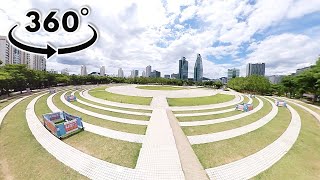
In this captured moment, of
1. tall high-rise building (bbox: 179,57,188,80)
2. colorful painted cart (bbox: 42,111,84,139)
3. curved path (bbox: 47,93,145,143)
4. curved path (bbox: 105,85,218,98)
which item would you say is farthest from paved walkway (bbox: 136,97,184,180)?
tall high-rise building (bbox: 179,57,188,80)

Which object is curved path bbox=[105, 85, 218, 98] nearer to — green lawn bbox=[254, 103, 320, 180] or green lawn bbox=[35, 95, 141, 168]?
green lawn bbox=[35, 95, 141, 168]

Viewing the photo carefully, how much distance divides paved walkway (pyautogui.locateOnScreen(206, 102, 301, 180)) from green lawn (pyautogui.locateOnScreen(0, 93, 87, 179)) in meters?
6.90

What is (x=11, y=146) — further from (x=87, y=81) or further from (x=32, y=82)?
(x=87, y=81)

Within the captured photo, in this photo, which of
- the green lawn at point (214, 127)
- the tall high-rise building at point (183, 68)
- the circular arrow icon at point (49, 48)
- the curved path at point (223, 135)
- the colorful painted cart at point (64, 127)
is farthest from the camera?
the tall high-rise building at point (183, 68)

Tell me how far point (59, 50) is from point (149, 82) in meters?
79.6

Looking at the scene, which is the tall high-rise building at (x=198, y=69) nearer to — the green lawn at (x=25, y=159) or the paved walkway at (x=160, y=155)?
the paved walkway at (x=160, y=155)

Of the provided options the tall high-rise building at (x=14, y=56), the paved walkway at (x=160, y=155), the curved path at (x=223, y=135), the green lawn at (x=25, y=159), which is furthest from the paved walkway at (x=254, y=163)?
the tall high-rise building at (x=14, y=56)

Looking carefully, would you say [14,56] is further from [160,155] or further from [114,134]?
Answer: [160,155]

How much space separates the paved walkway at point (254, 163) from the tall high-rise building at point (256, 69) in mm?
137356

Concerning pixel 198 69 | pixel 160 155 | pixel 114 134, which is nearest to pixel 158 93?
pixel 114 134

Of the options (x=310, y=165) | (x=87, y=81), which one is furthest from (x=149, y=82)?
(x=310, y=165)

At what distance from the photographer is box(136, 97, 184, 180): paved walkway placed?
353 inches

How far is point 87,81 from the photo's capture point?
77188 millimetres

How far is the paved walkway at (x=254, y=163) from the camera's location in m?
9.10
